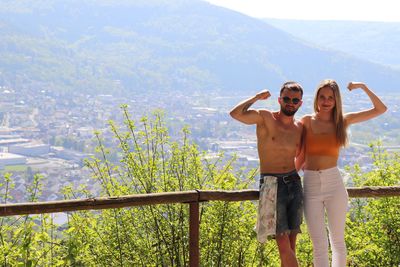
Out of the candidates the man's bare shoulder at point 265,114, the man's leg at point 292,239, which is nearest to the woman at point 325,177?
the man's leg at point 292,239

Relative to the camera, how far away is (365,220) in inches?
285

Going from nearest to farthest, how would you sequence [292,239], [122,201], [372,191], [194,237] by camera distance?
[292,239], [122,201], [194,237], [372,191]

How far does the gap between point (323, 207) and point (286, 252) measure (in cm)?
35

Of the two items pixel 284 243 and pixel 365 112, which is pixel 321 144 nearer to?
pixel 365 112

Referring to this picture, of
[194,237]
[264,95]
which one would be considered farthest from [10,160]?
[264,95]

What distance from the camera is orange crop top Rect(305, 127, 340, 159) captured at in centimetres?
381

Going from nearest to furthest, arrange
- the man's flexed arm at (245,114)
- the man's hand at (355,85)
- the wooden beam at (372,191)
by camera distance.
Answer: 1. the man's flexed arm at (245,114)
2. the man's hand at (355,85)
3. the wooden beam at (372,191)

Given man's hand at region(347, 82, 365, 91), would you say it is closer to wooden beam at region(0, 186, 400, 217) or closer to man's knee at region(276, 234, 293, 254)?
wooden beam at region(0, 186, 400, 217)

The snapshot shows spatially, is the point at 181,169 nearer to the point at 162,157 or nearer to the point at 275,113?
the point at 162,157

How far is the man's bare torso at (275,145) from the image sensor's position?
12.3 ft

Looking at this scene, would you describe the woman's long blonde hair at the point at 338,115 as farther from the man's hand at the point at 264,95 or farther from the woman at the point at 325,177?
the man's hand at the point at 264,95

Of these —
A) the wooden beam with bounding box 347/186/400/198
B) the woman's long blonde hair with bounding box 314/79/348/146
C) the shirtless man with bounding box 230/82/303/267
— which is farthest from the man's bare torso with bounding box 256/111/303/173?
the wooden beam with bounding box 347/186/400/198

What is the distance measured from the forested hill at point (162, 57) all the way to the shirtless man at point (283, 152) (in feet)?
381

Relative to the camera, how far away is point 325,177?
3.80 metres
